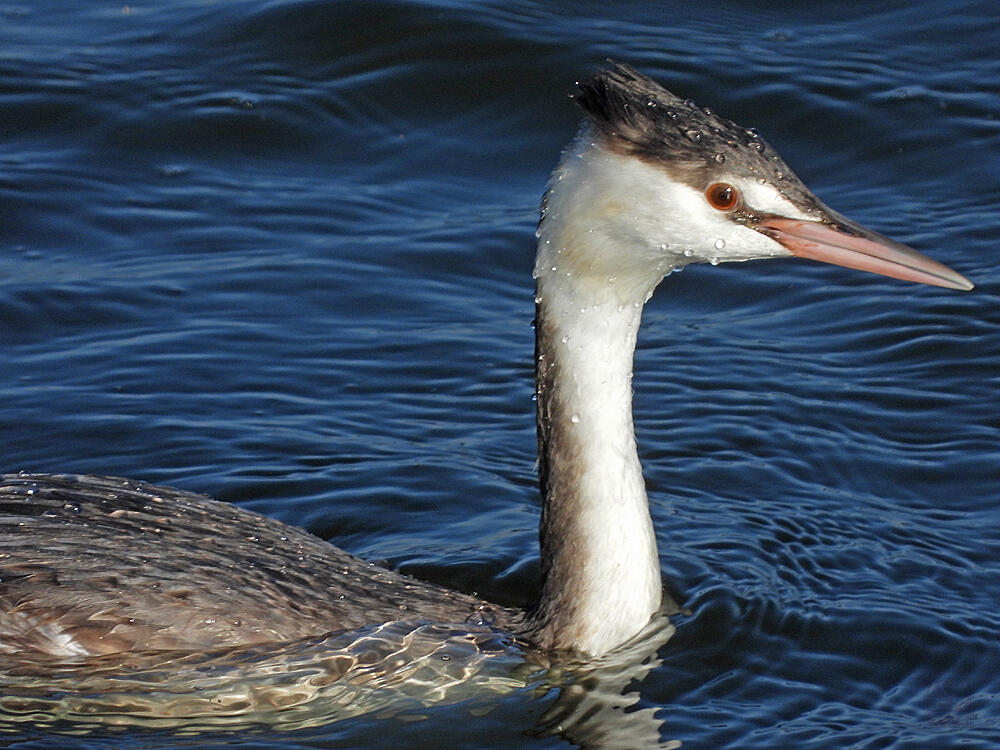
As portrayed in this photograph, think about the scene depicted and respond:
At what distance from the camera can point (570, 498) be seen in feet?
17.2

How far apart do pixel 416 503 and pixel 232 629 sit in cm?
158

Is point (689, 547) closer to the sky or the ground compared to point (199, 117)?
closer to the ground

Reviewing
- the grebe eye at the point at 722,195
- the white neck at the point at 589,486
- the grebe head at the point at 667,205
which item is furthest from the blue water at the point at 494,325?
the grebe eye at the point at 722,195

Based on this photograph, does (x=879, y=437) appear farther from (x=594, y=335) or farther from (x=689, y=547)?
(x=594, y=335)

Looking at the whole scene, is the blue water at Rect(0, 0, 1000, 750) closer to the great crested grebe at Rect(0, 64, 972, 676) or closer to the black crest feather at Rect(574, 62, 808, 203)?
the great crested grebe at Rect(0, 64, 972, 676)

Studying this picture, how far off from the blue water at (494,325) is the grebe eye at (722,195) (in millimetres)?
1359

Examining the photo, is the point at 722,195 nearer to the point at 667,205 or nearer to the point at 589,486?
the point at 667,205

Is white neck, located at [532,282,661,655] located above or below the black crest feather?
below

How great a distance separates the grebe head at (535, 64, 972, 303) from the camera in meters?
4.91

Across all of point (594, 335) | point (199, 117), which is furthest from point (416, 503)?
point (199, 117)

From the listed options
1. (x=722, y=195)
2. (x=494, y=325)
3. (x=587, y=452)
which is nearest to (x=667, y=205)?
(x=722, y=195)

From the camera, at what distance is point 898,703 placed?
5.21m

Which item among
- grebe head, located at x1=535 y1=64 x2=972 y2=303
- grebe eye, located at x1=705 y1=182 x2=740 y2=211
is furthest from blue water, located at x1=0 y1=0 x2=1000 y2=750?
grebe eye, located at x1=705 y1=182 x2=740 y2=211

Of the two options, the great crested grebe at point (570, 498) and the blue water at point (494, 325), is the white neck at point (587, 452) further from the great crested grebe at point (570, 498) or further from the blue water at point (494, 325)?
the blue water at point (494, 325)
